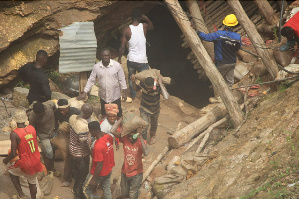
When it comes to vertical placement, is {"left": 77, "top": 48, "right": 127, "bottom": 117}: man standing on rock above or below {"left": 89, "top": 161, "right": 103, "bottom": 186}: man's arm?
above

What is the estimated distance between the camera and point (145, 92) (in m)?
7.48

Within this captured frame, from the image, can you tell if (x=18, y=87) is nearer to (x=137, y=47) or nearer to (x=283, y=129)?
(x=137, y=47)

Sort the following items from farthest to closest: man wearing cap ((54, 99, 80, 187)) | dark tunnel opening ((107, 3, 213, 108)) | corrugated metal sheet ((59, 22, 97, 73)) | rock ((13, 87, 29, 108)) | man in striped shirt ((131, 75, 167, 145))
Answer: dark tunnel opening ((107, 3, 213, 108)) < rock ((13, 87, 29, 108)) < corrugated metal sheet ((59, 22, 97, 73)) < man in striped shirt ((131, 75, 167, 145)) < man wearing cap ((54, 99, 80, 187))

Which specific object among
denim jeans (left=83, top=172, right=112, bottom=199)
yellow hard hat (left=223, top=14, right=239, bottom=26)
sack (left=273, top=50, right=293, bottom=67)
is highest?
yellow hard hat (left=223, top=14, right=239, bottom=26)

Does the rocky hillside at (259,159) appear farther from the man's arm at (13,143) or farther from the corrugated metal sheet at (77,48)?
the corrugated metal sheet at (77,48)

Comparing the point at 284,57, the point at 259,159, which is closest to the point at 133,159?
the point at 259,159

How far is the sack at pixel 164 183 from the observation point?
21.1ft

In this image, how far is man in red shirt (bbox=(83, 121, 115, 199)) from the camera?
5645 millimetres

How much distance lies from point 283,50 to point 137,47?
2888 millimetres

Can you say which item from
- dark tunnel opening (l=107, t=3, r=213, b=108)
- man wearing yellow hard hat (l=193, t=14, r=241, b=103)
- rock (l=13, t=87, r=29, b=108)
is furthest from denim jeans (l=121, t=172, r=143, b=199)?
dark tunnel opening (l=107, t=3, r=213, b=108)

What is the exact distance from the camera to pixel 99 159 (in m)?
5.66

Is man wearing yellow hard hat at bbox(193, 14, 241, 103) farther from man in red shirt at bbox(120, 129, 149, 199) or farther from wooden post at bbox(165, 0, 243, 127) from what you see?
man in red shirt at bbox(120, 129, 149, 199)

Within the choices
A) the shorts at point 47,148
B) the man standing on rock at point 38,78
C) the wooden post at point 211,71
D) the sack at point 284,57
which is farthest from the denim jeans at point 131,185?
the sack at point 284,57

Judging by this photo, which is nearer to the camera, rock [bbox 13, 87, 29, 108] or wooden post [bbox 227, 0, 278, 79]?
wooden post [bbox 227, 0, 278, 79]
